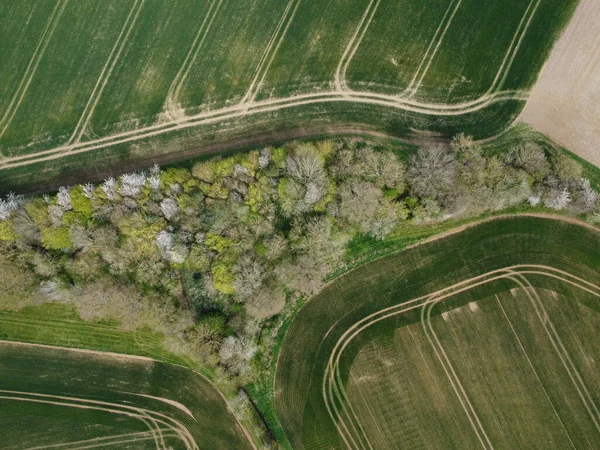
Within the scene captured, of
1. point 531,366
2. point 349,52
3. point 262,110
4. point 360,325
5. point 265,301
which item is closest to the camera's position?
point 265,301

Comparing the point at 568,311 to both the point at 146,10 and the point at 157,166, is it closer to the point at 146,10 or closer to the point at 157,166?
the point at 157,166

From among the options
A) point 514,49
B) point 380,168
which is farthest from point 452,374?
point 514,49

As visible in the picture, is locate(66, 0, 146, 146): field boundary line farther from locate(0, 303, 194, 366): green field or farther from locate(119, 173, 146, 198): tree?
locate(0, 303, 194, 366): green field

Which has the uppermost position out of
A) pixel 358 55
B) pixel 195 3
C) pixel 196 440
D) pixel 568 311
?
pixel 195 3

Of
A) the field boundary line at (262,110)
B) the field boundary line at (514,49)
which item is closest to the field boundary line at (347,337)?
the field boundary line at (262,110)

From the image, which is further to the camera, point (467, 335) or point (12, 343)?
point (12, 343)

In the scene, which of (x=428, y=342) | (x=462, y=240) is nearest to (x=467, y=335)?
(x=428, y=342)

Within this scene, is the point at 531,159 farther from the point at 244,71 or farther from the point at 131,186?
the point at 131,186

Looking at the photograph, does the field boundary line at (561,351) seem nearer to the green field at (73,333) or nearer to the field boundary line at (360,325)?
the field boundary line at (360,325)
